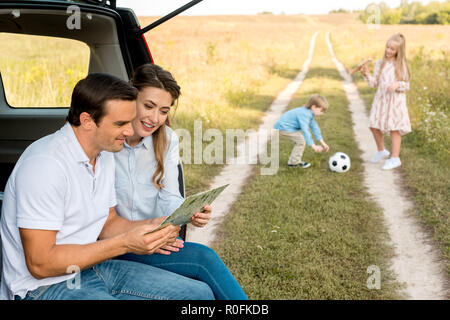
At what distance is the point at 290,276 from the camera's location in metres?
3.71

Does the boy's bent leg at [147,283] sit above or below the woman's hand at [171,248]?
below

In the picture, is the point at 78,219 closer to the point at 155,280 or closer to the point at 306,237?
the point at 155,280

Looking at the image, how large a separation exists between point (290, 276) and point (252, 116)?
718 cm

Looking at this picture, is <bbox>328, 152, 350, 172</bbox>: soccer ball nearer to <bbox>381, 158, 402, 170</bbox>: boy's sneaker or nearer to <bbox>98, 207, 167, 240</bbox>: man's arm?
<bbox>381, 158, 402, 170</bbox>: boy's sneaker

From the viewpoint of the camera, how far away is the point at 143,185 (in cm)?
276

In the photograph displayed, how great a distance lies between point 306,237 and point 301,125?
270 cm

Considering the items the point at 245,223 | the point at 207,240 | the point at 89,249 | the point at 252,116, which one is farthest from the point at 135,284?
the point at 252,116

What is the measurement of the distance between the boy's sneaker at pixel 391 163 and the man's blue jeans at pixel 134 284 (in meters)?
5.13

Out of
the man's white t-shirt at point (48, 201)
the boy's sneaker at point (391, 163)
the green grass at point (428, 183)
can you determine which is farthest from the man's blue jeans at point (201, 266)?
the boy's sneaker at point (391, 163)

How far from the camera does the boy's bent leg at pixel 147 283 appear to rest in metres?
2.19

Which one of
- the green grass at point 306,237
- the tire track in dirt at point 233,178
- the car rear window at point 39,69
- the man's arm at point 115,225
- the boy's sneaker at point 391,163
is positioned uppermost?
the car rear window at point 39,69

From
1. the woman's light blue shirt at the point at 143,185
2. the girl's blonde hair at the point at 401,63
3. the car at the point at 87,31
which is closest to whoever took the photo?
the woman's light blue shirt at the point at 143,185

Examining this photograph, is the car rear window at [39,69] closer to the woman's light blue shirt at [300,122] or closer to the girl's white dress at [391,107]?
the woman's light blue shirt at [300,122]

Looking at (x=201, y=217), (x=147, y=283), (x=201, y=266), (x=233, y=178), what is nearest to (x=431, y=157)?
(x=233, y=178)
